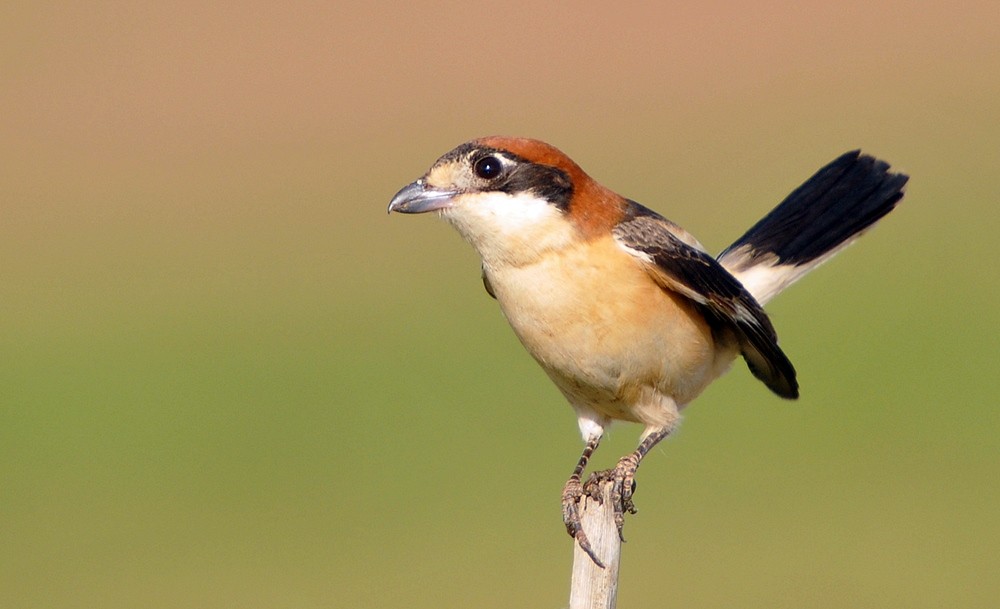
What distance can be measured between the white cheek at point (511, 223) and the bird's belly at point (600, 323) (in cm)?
6

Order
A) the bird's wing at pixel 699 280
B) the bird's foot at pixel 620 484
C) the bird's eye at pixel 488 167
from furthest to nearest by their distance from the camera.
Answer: the bird's wing at pixel 699 280 → the bird's eye at pixel 488 167 → the bird's foot at pixel 620 484

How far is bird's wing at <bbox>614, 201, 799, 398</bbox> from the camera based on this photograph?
19.4 ft

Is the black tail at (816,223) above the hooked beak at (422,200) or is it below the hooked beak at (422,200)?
above

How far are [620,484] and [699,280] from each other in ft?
3.37

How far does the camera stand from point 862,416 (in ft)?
40.8

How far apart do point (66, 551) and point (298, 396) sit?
2878 millimetres

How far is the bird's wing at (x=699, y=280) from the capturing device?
5902 mm

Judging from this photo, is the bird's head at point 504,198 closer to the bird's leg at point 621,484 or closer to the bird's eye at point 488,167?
the bird's eye at point 488,167

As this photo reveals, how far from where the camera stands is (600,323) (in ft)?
18.7

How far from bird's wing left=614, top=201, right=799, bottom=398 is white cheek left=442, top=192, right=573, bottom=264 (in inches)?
12.8

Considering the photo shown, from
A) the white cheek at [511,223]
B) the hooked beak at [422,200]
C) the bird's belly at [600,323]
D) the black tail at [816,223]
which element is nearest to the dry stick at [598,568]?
the bird's belly at [600,323]

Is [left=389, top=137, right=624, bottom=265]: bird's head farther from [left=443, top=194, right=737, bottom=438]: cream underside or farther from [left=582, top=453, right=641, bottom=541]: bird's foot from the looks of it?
[left=582, top=453, right=641, bottom=541]: bird's foot

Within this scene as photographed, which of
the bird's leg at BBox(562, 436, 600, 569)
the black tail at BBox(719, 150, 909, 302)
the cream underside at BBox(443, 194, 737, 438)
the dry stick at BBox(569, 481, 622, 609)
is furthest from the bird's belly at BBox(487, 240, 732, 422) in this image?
the black tail at BBox(719, 150, 909, 302)

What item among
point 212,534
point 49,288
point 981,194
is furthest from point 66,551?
point 981,194
